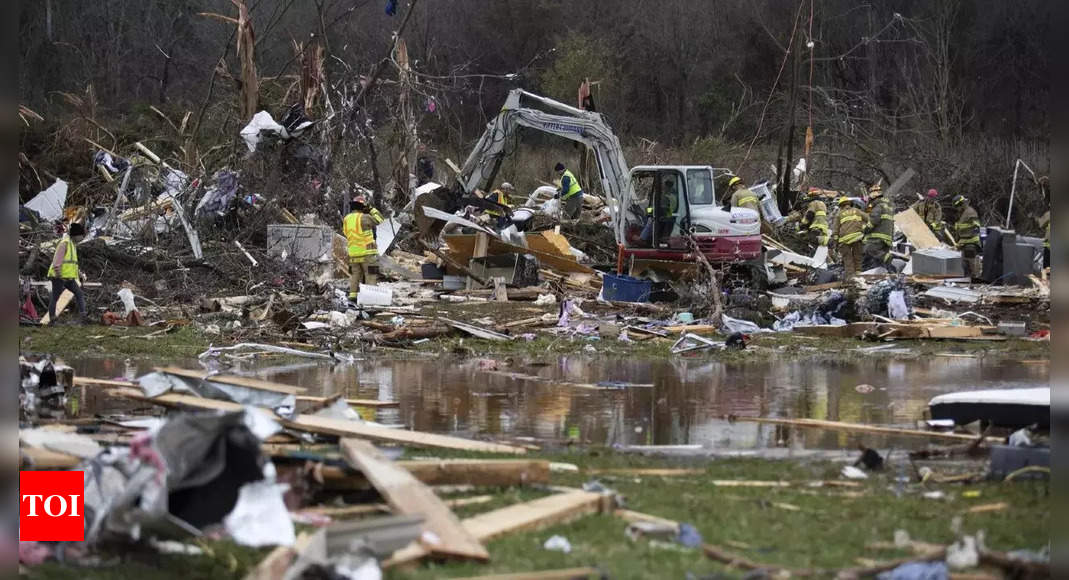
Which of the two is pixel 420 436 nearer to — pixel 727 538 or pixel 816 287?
pixel 727 538

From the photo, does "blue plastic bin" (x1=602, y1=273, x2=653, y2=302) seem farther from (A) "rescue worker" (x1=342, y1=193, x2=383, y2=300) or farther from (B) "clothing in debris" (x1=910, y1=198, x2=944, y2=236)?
(B) "clothing in debris" (x1=910, y1=198, x2=944, y2=236)

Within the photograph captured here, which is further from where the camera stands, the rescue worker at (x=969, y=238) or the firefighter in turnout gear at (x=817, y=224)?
the firefighter in turnout gear at (x=817, y=224)

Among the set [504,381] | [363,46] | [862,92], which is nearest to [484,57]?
[363,46]

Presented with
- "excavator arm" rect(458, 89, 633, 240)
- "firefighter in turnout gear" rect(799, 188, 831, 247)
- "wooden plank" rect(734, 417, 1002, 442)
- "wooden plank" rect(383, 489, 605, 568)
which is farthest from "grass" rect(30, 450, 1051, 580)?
"firefighter in turnout gear" rect(799, 188, 831, 247)

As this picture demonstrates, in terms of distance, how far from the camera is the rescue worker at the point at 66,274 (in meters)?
17.0

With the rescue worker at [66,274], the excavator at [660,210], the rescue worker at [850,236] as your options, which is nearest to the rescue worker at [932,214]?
the rescue worker at [850,236]

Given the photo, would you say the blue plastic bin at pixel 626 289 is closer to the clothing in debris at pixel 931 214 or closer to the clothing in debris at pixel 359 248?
the clothing in debris at pixel 359 248

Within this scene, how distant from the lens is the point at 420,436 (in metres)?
8.47

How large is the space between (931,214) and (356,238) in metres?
16.7

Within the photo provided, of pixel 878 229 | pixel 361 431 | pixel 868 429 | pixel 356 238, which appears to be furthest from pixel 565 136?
pixel 361 431

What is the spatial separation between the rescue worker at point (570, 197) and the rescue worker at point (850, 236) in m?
5.62

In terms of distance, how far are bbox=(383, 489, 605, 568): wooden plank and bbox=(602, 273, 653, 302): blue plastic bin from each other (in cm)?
1317

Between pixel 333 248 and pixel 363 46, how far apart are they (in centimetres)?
2624

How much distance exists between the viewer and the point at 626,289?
→ 65.9 ft
